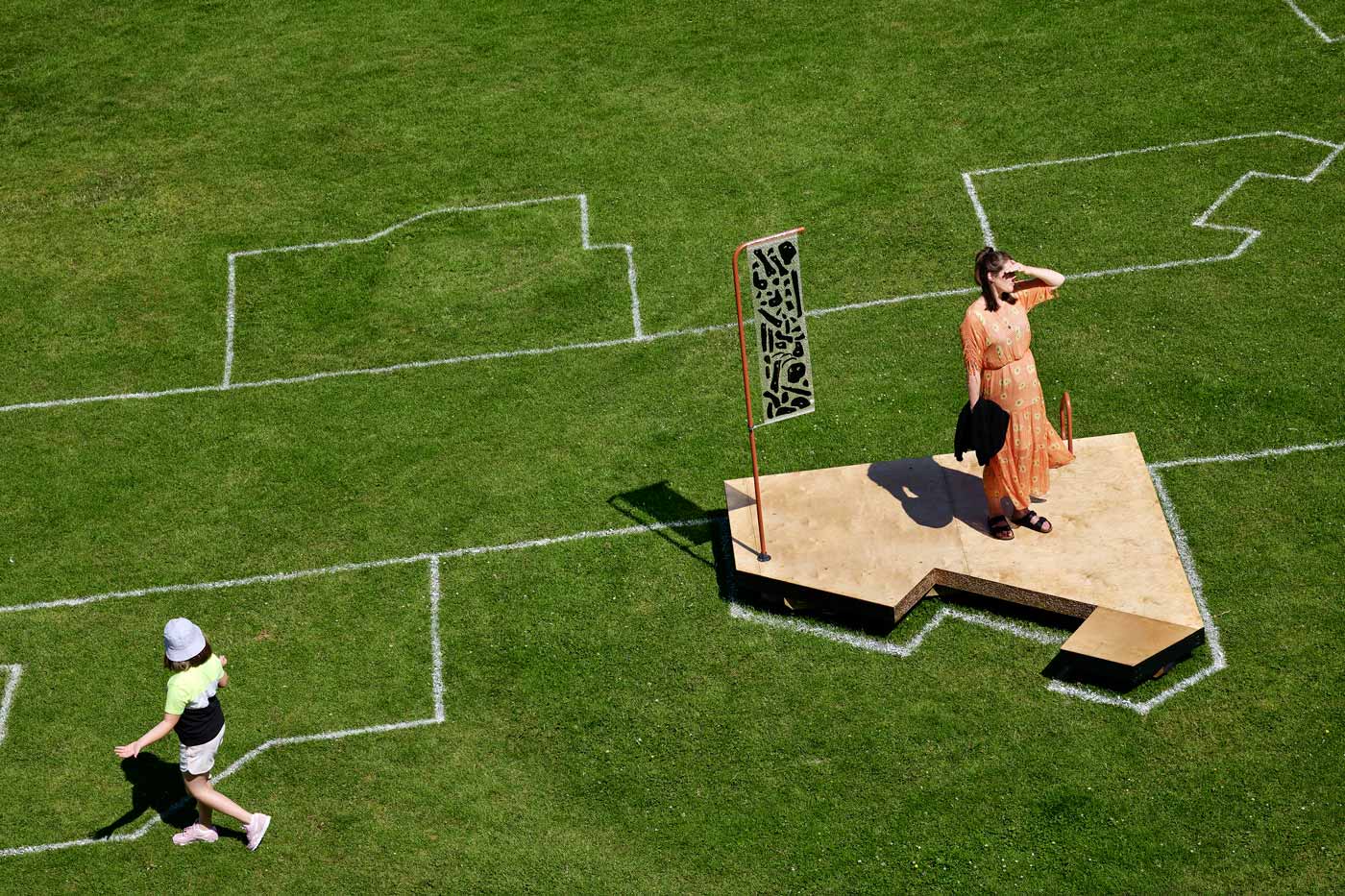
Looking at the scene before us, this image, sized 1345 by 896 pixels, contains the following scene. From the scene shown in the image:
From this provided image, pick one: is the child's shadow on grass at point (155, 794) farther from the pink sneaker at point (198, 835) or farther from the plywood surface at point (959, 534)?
the plywood surface at point (959, 534)

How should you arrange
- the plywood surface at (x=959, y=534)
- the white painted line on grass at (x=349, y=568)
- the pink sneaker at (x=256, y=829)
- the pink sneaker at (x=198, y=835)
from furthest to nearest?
1. the white painted line on grass at (x=349, y=568)
2. the plywood surface at (x=959, y=534)
3. the pink sneaker at (x=198, y=835)
4. the pink sneaker at (x=256, y=829)

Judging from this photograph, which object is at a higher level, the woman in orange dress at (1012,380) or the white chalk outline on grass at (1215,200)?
the woman in orange dress at (1012,380)

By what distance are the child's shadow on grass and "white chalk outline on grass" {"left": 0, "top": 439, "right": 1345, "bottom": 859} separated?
0.06 metres

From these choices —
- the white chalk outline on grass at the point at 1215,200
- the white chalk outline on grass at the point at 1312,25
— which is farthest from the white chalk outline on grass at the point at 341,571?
the white chalk outline on grass at the point at 1312,25

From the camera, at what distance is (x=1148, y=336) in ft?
53.8

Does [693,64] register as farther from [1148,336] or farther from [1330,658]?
[1330,658]

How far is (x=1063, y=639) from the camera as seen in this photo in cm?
1327

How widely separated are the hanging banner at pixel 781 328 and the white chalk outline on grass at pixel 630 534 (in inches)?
81.9

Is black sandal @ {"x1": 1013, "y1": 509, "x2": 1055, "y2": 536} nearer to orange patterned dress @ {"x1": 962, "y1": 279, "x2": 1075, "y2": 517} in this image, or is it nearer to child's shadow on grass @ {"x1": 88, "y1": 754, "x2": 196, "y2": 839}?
orange patterned dress @ {"x1": 962, "y1": 279, "x2": 1075, "y2": 517}

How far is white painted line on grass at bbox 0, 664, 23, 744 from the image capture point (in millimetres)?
13836

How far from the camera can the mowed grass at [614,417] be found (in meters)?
12.3

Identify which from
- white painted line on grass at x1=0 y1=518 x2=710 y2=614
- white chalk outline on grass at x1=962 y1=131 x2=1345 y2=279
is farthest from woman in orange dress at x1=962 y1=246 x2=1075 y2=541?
white chalk outline on grass at x1=962 y1=131 x2=1345 y2=279

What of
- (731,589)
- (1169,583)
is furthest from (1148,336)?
(731,589)

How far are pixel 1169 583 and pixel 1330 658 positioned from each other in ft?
4.78
